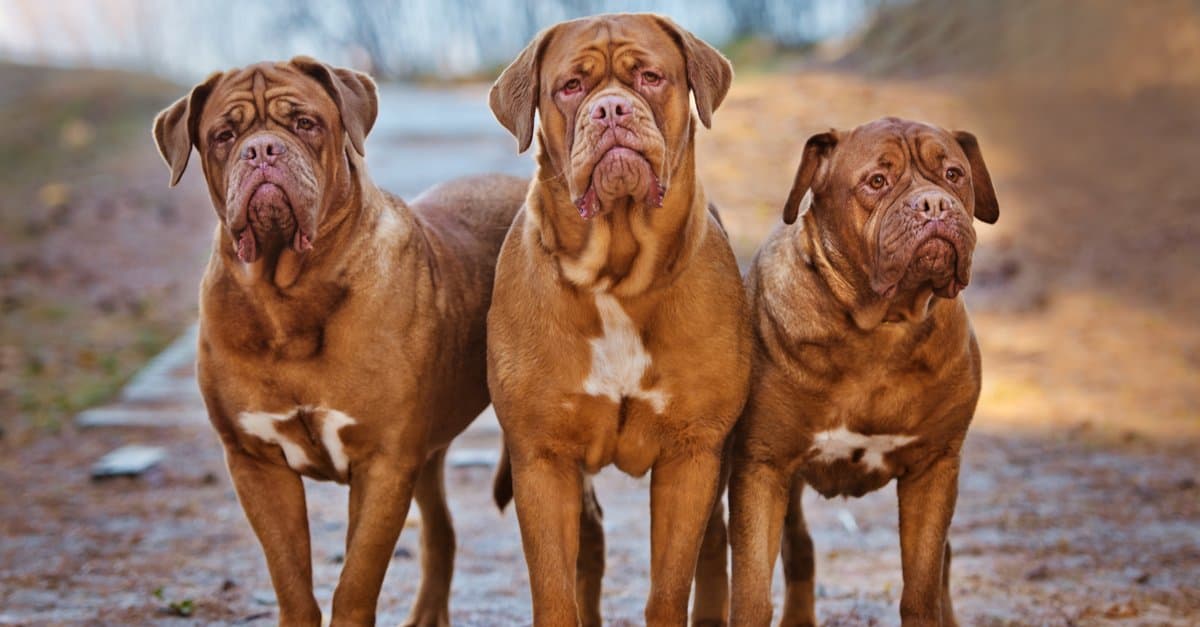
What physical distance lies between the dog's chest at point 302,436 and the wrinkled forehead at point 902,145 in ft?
6.34

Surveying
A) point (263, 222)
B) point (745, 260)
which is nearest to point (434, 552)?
point (263, 222)

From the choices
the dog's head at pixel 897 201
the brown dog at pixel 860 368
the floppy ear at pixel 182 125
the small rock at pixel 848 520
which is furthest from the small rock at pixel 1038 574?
the floppy ear at pixel 182 125

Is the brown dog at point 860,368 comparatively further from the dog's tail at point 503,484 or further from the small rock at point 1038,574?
the small rock at point 1038,574

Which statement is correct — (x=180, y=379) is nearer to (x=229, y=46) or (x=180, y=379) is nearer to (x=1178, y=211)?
(x=1178, y=211)

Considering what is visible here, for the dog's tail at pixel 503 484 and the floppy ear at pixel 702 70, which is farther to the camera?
the dog's tail at pixel 503 484

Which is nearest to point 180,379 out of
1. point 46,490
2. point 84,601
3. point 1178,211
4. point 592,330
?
point 46,490

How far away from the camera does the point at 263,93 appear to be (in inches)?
193

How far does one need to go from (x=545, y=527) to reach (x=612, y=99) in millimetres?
1422

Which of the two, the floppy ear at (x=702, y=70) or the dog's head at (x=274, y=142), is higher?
the floppy ear at (x=702, y=70)

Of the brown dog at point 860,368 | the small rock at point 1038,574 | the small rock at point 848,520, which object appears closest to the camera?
the brown dog at point 860,368

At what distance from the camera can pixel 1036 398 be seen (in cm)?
962

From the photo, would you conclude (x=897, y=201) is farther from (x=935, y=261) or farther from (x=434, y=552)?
(x=434, y=552)

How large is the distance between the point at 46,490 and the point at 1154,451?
6.27m

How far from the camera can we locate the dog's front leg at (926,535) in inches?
194
